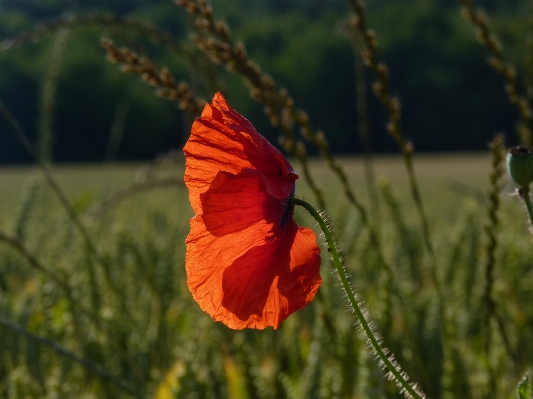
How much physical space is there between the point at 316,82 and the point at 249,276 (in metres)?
16.1

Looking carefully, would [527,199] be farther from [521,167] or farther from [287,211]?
[287,211]

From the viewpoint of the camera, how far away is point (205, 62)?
768mm

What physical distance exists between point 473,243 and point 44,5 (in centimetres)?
1391

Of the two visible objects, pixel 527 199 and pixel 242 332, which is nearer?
pixel 527 199

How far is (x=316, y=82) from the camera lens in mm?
16188

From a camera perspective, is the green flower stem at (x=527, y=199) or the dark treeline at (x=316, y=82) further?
the dark treeline at (x=316, y=82)

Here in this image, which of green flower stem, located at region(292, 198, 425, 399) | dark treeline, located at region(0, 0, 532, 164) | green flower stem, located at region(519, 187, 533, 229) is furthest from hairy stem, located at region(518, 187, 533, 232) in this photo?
dark treeline, located at region(0, 0, 532, 164)

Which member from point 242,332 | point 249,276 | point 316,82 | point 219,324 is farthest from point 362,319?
point 316,82

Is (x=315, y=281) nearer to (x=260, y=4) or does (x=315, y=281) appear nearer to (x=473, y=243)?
(x=473, y=243)

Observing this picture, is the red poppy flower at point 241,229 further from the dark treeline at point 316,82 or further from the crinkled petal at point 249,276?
the dark treeline at point 316,82

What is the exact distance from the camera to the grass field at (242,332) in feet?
2.16

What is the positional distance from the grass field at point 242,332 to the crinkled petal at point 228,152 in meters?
0.10

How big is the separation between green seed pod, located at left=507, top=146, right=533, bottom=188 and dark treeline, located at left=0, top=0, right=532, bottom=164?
12.1m

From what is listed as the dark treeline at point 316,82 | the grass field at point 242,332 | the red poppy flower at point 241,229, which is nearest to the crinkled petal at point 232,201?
the red poppy flower at point 241,229
